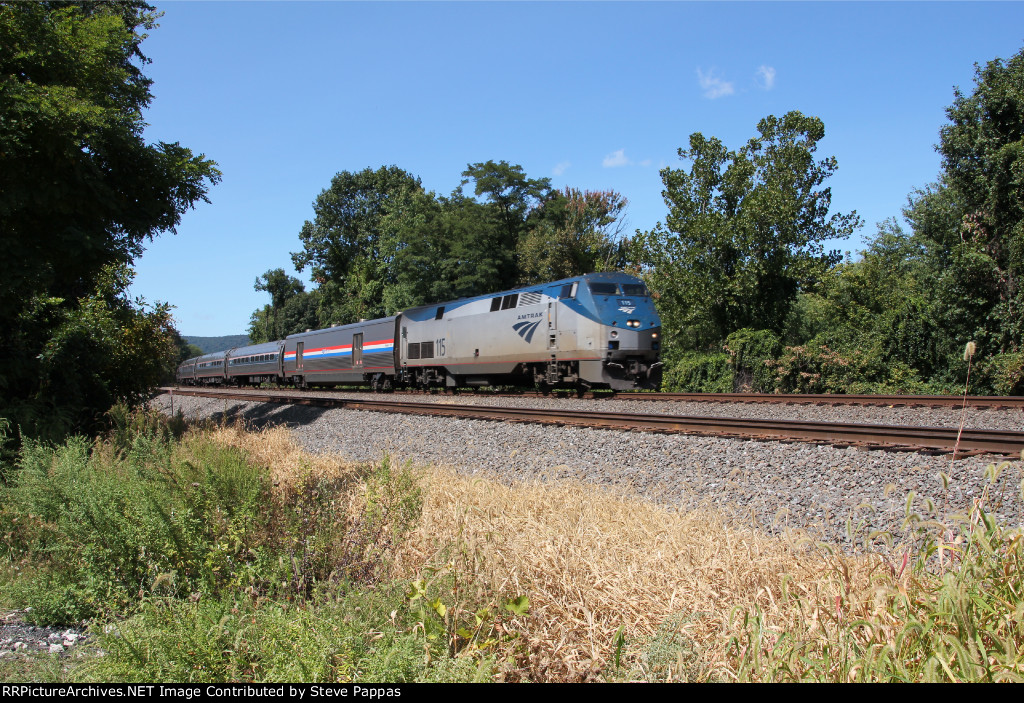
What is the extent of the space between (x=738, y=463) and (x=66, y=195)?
12.6m

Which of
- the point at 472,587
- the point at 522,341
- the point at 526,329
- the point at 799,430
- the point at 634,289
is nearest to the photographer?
the point at 472,587

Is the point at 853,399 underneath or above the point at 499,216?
underneath

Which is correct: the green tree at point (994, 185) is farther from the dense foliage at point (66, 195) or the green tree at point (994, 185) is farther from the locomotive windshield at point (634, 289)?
the dense foliage at point (66, 195)

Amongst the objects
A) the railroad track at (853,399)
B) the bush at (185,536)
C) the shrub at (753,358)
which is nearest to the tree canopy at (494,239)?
the shrub at (753,358)

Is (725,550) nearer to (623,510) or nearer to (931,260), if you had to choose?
(623,510)

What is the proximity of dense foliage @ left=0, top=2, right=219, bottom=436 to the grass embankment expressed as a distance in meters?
6.95

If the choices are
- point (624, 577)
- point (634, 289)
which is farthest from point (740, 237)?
point (624, 577)

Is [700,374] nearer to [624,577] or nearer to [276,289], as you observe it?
[624,577]

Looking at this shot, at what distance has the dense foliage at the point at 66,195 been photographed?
10.8 metres

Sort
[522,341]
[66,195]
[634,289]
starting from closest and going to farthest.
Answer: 1. [66,195]
2. [634,289]
3. [522,341]

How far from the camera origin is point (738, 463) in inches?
283

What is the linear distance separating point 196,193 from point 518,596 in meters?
13.5

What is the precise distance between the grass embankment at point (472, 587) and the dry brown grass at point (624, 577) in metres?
0.02

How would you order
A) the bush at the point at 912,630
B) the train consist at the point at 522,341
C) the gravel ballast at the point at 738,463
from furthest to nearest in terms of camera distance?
1. the train consist at the point at 522,341
2. the gravel ballast at the point at 738,463
3. the bush at the point at 912,630
